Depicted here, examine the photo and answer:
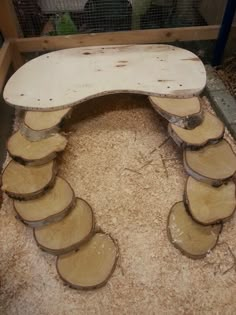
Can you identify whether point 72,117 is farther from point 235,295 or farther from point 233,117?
point 235,295

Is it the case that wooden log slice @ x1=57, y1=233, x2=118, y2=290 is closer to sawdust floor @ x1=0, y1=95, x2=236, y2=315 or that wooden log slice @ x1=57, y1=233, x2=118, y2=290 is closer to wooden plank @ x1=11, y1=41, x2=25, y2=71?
sawdust floor @ x1=0, y1=95, x2=236, y2=315

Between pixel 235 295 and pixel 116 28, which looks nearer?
pixel 235 295

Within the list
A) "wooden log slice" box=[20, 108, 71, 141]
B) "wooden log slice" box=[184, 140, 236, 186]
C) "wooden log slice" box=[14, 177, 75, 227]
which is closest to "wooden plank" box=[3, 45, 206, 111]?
"wooden log slice" box=[20, 108, 71, 141]

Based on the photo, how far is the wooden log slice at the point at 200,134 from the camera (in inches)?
48.9

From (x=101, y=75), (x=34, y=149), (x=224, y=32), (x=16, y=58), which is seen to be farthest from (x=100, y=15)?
(x=34, y=149)

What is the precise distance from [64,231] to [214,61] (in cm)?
141

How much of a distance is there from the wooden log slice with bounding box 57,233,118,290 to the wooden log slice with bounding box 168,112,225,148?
0.53m

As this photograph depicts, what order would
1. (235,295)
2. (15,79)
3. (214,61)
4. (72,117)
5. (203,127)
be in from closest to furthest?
(235,295), (203,127), (15,79), (72,117), (214,61)

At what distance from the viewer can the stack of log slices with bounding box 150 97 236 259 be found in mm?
1094

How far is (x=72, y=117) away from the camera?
64.0 inches

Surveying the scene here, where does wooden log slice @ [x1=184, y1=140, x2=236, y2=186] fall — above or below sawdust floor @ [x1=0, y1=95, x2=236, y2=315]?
above

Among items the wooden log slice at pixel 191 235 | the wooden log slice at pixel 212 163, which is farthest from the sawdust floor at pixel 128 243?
the wooden log slice at pixel 212 163

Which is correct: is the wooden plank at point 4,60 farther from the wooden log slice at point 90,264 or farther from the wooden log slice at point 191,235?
the wooden log slice at point 191,235

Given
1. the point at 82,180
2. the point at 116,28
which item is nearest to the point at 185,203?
the point at 82,180
